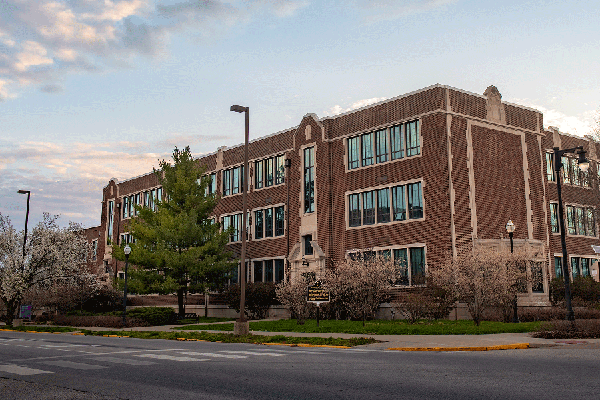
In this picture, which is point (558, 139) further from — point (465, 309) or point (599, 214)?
point (465, 309)

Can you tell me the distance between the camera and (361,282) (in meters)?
29.4

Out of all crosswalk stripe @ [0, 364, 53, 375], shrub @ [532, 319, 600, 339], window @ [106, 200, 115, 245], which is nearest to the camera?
crosswalk stripe @ [0, 364, 53, 375]

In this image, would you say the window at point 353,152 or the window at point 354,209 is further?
the window at point 353,152

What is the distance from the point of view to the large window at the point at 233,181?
159 ft

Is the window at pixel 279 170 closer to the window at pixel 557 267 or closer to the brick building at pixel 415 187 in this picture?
the brick building at pixel 415 187

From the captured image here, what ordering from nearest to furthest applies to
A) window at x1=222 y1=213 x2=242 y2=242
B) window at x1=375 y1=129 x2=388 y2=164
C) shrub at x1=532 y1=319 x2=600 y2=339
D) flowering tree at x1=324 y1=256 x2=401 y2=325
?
shrub at x1=532 y1=319 x2=600 y2=339, flowering tree at x1=324 y1=256 x2=401 y2=325, window at x1=375 y1=129 x2=388 y2=164, window at x1=222 y1=213 x2=242 y2=242

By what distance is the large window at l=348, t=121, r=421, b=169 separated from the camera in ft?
115

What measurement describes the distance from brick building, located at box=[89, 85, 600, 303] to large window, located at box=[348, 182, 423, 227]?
7 centimetres

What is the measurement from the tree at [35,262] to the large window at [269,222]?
14.0 m

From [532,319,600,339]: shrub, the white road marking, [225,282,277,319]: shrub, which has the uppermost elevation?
[225,282,277,319]: shrub

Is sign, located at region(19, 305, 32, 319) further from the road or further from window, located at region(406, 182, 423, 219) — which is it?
the road

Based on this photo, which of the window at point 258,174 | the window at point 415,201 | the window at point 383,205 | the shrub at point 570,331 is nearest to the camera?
the shrub at point 570,331

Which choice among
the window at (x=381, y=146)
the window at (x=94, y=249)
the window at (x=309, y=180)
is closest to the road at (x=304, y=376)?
the window at (x=381, y=146)

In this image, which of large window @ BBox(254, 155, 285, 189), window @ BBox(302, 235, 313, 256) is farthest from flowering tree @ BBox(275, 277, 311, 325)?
large window @ BBox(254, 155, 285, 189)
